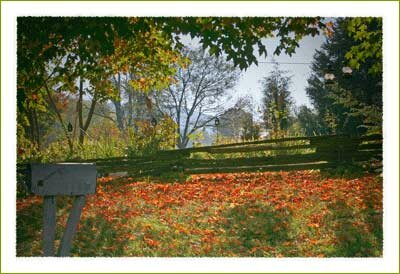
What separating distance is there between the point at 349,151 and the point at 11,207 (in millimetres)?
3708

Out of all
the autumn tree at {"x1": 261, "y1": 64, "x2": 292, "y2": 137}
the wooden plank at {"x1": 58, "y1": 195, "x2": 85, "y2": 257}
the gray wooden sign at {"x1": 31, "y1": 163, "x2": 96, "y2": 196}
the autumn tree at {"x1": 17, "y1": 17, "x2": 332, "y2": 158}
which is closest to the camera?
the gray wooden sign at {"x1": 31, "y1": 163, "x2": 96, "y2": 196}

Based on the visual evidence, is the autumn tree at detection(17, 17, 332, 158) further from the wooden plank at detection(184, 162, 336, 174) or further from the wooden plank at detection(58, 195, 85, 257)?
the wooden plank at detection(184, 162, 336, 174)

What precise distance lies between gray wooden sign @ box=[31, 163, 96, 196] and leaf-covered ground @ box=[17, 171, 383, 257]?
810 millimetres

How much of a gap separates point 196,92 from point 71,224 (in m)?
1.88

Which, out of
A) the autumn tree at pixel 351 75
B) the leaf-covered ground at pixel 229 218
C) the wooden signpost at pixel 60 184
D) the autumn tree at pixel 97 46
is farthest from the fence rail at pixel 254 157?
the wooden signpost at pixel 60 184

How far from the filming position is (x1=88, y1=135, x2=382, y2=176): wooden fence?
4684 mm

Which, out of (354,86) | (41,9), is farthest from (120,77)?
(354,86)

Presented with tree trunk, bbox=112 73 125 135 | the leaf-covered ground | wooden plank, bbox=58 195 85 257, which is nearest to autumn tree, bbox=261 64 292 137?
the leaf-covered ground

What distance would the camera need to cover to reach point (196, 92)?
4.55m

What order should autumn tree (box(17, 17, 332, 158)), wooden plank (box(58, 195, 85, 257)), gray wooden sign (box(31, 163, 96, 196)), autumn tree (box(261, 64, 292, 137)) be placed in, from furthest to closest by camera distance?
autumn tree (box(261, 64, 292, 137)) → autumn tree (box(17, 17, 332, 158)) → wooden plank (box(58, 195, 85, 257)) → gray wooden sign (box(31, 163, 96, 196))

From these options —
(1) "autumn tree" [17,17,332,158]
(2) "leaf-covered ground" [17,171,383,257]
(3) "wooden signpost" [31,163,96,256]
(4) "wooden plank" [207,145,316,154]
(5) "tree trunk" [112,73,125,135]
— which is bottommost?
(2) "leaf-covered ground" [17,171,383,257]

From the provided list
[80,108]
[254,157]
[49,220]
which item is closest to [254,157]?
[254,157]

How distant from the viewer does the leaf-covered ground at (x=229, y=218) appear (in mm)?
4160

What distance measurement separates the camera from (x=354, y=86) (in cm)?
455
